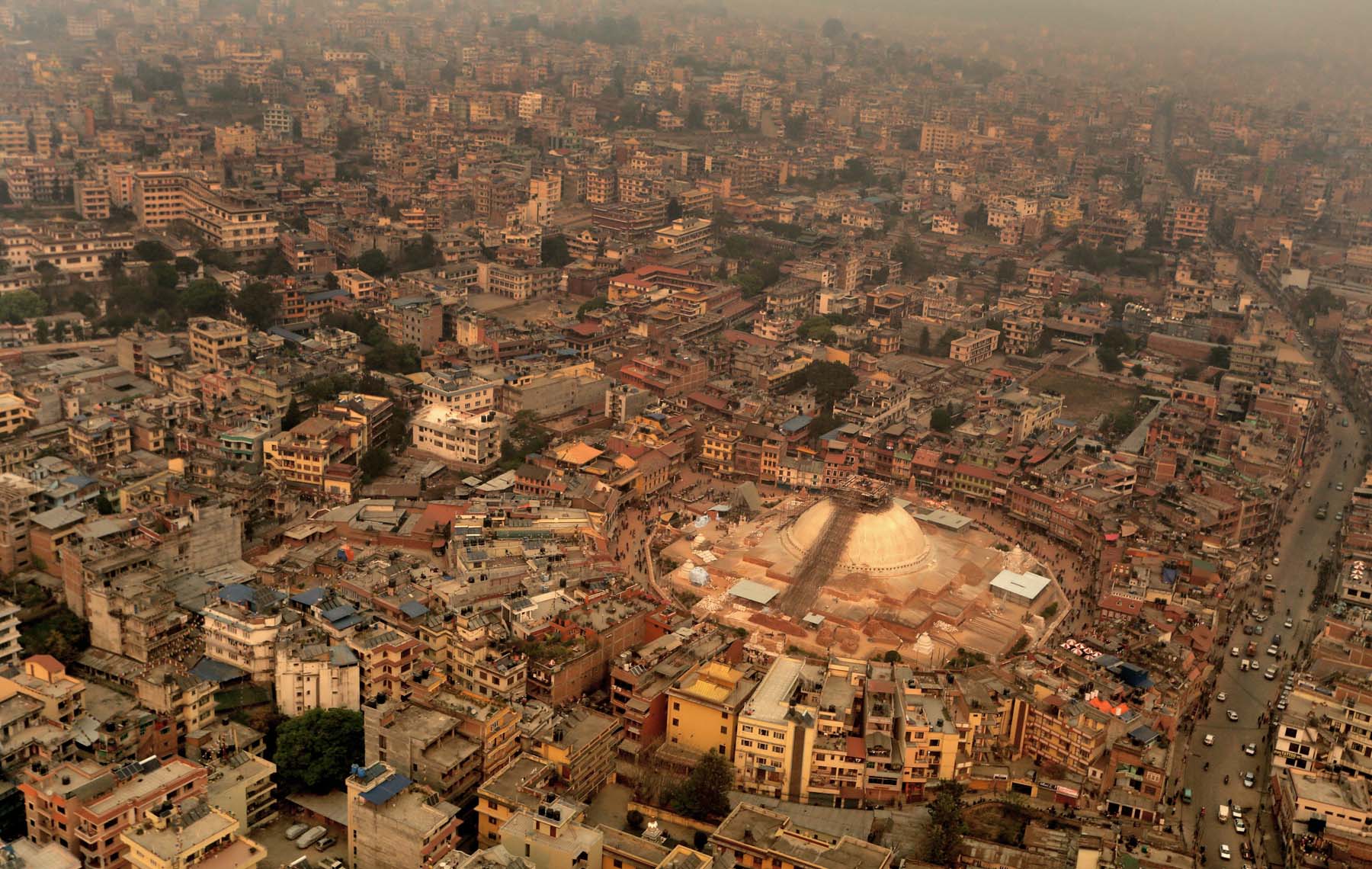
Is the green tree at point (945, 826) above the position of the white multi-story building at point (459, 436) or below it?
below

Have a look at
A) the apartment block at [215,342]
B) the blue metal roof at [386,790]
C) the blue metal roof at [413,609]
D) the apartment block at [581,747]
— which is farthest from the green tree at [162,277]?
the blue metal roof at [386,790]

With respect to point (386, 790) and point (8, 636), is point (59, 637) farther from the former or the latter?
point (386, 790)

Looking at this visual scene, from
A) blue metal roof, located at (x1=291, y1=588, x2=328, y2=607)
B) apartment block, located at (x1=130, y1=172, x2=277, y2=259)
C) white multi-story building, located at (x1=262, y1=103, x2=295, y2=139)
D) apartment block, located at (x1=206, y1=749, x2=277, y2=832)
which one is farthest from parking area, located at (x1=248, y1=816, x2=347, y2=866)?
white multi-story building, located at (x1=262, y1=103, x2=295, y2=139)

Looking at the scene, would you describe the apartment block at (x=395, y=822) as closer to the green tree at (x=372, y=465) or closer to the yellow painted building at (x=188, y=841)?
the yellow painted building at (x=188, y=841)

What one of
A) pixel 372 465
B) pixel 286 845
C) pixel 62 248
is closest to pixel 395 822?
pixel 286 845

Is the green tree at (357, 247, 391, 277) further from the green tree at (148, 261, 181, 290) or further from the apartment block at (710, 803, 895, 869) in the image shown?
the apartment block at (710, 803, 895, 869)

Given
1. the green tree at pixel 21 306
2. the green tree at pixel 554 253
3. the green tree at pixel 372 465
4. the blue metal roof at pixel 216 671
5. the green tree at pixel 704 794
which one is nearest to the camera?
the green tree at pixel 704 794

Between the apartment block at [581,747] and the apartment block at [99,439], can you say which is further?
the apartment block at [99,439]

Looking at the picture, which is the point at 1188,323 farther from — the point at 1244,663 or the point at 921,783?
the point at 921,783
